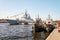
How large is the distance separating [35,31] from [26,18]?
455 ft

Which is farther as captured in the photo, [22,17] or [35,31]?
Answer: [22,17]

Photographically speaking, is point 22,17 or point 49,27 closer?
point 49,27

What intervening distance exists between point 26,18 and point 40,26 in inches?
5369

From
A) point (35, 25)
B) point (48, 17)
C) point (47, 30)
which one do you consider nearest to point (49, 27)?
point (47, 30)

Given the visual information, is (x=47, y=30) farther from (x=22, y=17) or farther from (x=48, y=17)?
(x=22, y=17)

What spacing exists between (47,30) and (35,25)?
4.72 m

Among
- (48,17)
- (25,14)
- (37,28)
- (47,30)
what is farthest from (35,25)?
(25,14)

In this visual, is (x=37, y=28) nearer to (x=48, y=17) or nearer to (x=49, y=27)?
(x=49, y=27)

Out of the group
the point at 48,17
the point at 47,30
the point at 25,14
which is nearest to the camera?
the point at 47,30

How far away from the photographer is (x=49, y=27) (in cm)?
4988

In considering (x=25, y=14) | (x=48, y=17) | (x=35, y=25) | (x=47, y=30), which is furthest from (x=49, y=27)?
(x=25, y=14)

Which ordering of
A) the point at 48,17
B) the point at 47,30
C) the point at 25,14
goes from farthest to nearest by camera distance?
the point at 25,14, the point at 48,17, the point at 47,30

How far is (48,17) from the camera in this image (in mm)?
83250

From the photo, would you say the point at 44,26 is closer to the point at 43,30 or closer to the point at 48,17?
the point at 43,30
